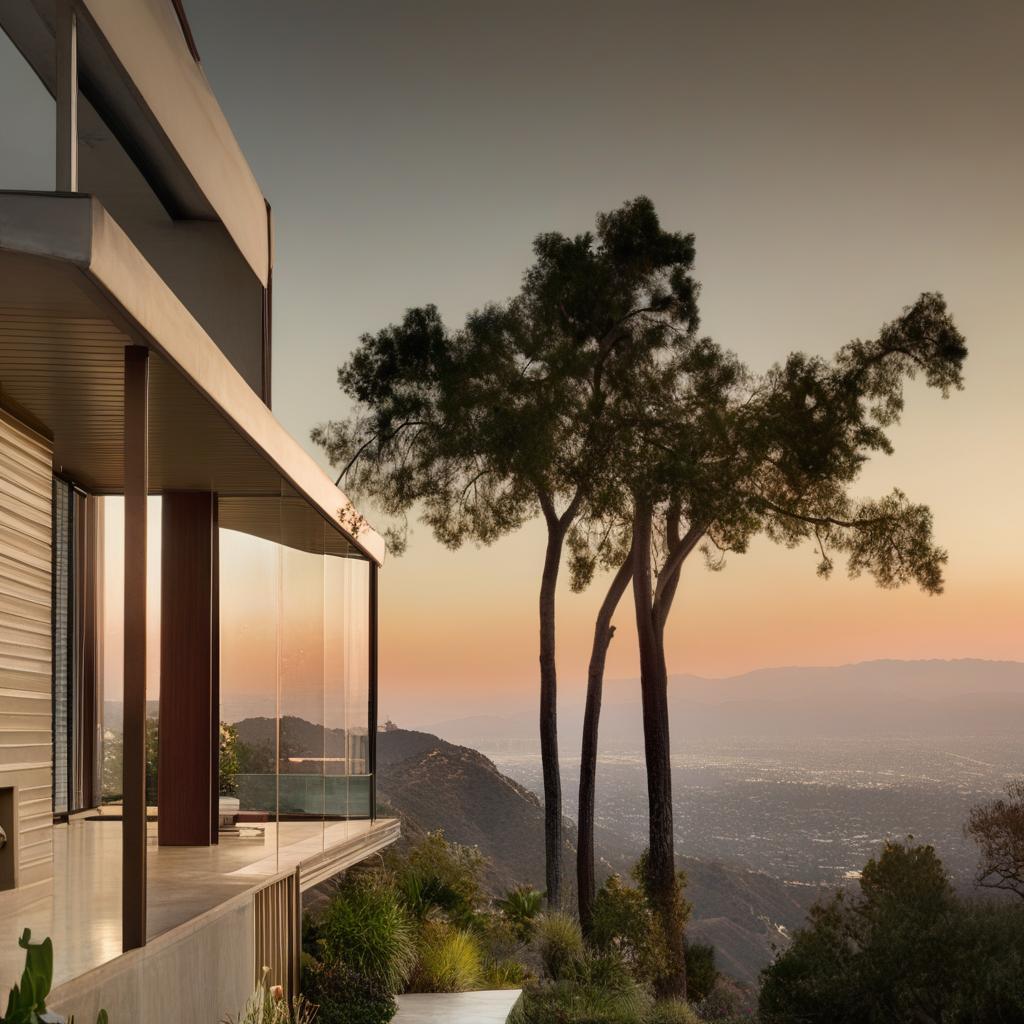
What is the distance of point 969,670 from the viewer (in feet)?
133

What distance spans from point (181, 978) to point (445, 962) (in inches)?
282

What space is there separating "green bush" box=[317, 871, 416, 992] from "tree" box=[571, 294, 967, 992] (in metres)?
8.29

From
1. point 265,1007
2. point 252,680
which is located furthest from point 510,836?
point 265,1007

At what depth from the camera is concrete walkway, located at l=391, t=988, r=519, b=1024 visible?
11.2m

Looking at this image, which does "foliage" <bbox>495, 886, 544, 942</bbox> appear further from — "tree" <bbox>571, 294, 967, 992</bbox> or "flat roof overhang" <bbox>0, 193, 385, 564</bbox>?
"flat roof overhang" <bbox>0, 193, 385, 564</bbox>

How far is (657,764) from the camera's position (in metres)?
20.5

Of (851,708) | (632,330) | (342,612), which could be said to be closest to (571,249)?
(632,330)

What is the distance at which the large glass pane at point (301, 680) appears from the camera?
31.7 ft

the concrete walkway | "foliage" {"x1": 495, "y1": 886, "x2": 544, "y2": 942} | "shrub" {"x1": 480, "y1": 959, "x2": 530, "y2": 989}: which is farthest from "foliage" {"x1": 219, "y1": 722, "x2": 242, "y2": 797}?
"foliage" {"x1": 495, "y1": 886, "x2": 544, "y2": 942}

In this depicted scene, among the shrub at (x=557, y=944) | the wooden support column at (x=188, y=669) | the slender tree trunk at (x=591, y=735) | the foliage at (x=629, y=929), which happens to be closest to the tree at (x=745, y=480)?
the slender tree trunk at (x=591, y=735)

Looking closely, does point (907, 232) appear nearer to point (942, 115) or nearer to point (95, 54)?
point (942, 115)

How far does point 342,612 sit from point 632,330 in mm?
12284

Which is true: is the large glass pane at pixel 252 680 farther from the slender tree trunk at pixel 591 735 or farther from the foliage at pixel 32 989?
the slender tree trunk at pixel 591 735

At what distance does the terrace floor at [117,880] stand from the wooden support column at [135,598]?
45 centimetres
